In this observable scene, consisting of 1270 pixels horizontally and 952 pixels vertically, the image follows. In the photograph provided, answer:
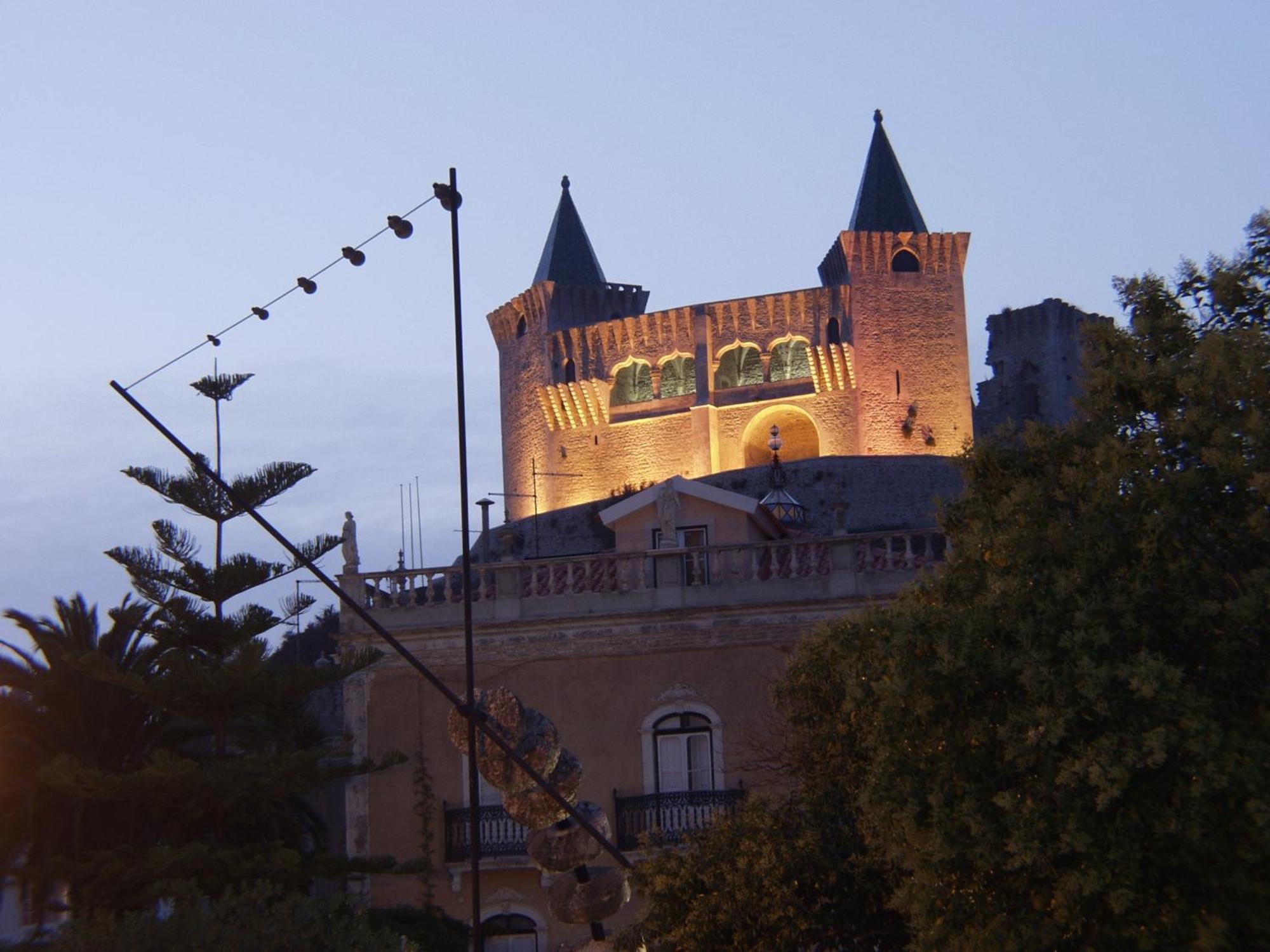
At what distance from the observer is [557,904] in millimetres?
10602

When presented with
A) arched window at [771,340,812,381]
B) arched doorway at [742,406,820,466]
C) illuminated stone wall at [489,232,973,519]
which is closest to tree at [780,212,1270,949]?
illuminated stone wall at [489,232,973,519]

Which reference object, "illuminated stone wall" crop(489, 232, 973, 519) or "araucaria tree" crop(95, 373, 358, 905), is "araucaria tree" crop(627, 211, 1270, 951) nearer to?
"araucaria tree" crop(95, 373, 358, 905)

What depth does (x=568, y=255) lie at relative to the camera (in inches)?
2394

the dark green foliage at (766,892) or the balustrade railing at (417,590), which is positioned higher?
the balustrade railing at (417,590)

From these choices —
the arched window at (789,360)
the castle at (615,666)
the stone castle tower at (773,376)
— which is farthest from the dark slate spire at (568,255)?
the castle at (615,666)

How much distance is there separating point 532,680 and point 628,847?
2265 millimetres

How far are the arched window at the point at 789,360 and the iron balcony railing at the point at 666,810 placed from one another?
34.5 metres

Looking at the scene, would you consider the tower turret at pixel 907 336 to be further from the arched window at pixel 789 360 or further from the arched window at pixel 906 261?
the arched window at pixel 789 360

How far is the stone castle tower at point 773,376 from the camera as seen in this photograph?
52.7m

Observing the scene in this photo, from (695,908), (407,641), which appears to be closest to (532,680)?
(407,641)

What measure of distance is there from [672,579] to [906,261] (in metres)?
35.0

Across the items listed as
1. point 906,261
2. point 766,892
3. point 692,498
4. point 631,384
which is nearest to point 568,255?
point 631,384

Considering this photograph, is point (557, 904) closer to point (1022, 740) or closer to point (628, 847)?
point (1022, 740)

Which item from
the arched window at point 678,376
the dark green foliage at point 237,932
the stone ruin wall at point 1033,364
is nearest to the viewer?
the dark green foliage at point 237,932
